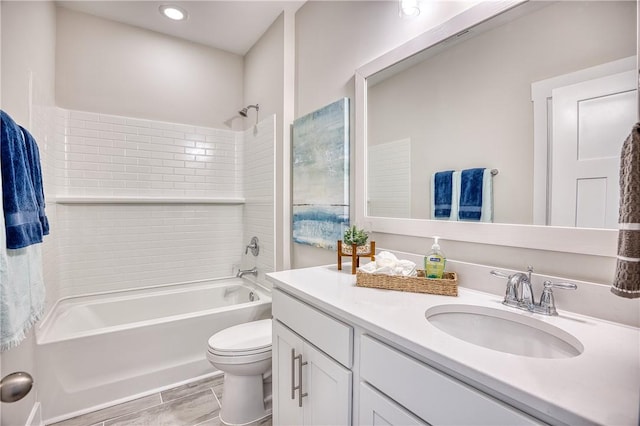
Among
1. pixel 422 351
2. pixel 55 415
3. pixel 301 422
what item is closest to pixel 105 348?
pixel 55 415

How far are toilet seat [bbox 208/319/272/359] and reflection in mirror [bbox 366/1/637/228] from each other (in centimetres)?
107

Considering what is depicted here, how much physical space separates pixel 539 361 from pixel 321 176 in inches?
59.9

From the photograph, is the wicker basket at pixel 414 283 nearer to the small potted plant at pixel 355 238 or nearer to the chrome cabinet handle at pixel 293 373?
the small potted plant at pixel 355 238

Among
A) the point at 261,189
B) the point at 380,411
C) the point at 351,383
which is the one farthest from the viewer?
the point at 261,189

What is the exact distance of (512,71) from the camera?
3.60ft

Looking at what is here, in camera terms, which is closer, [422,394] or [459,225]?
[422,394]

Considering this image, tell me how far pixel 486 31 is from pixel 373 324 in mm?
1167

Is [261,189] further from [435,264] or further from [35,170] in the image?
[435,264]

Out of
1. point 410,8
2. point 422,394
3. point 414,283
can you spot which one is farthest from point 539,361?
point 410,8

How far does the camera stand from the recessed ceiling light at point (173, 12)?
7.58ft

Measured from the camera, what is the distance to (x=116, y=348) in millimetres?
1871

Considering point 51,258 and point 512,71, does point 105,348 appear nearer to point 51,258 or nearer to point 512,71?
point 51,258

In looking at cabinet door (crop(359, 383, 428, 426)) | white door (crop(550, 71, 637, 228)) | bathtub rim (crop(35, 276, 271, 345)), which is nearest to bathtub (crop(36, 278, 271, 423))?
bathtub rim (crop(35, 276, 271, 345))

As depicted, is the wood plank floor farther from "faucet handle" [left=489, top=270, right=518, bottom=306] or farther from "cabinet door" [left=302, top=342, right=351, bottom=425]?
"faucet handle" [left=489, top=270, right=518, bottom=306]
